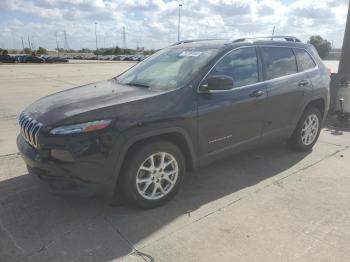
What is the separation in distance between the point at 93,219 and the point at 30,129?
1.07 meters

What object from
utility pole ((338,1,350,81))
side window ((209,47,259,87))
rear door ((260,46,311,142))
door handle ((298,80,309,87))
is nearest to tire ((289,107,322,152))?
rear door ((260,46,311,142))

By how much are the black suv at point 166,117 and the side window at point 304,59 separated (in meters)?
0.02

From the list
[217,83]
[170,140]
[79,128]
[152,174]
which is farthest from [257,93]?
[79,128]

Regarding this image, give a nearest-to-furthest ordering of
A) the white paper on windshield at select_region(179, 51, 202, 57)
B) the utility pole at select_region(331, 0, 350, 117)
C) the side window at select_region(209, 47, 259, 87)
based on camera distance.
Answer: the side window at select_region(209, 47, 259, 87) < the white paper on windshield at select_region(179, 51, 202, 57) < the utility pole at select_region(331, 0, 350, 117)

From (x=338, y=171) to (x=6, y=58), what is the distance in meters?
42.7

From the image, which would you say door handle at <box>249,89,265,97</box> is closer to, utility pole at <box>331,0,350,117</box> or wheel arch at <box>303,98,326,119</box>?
wheel arch at <box>303,98,326,119</box>

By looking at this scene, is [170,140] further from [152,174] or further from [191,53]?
[191,53]

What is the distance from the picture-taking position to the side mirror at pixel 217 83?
376 cm

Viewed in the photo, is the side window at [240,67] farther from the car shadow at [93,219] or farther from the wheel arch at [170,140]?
the car shadow at [93,219]

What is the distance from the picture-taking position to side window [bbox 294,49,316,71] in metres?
5.28

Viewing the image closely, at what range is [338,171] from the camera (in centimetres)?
484

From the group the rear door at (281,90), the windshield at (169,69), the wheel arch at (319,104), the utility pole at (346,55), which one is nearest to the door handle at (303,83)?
the rear door at (281,90)

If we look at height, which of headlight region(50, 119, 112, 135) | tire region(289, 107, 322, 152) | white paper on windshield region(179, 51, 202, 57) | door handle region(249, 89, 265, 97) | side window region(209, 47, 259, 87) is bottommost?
tire region(289, 107, 322, 152)

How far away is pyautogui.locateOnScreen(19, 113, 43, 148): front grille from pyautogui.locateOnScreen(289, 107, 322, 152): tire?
146 inches
